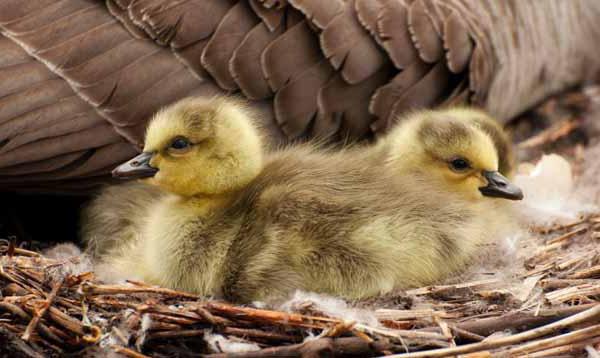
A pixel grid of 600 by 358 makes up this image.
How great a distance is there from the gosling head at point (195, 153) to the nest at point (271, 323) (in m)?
0.28

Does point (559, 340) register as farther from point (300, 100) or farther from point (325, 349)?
point (300, 100)

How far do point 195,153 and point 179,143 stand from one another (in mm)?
46

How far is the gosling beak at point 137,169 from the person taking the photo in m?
2.49

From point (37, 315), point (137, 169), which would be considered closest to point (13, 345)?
point (37, 315)

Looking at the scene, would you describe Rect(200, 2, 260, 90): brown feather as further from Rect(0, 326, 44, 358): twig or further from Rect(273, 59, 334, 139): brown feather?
Rect(0, 326, 44, 358): twig

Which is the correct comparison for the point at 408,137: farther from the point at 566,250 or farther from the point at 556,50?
the point at 556,50

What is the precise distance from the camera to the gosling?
2416mm

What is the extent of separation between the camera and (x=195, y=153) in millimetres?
2525

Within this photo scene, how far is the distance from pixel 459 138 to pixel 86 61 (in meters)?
1.04

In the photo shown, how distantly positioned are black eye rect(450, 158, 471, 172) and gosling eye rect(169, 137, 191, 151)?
0.71m

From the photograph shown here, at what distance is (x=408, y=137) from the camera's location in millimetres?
2777

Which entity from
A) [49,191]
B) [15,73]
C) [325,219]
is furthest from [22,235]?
[325,219]

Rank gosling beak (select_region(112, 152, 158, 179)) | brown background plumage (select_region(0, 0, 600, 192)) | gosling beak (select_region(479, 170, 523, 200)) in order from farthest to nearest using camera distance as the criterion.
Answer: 1. brown background plumage (select_region(0, 0, 600, 192))
2. gosling beak (select_region(479, 170, 523, 200))
3. gosling beak (select_region(112, 152, 158, 179))

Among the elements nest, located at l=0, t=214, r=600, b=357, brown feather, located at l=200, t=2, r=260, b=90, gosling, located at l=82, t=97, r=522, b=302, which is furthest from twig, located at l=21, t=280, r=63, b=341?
brown feather, located at l=200, t=2, r=260, b=90
